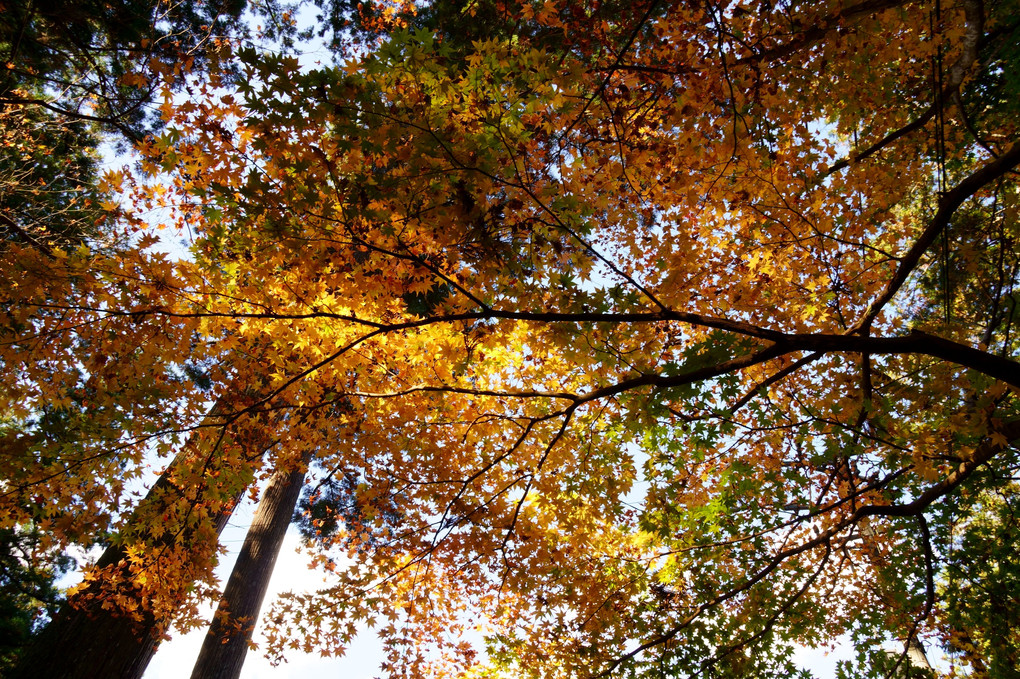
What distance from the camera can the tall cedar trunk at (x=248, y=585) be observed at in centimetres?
741

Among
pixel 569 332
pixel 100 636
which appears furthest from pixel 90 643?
pixel 569 332

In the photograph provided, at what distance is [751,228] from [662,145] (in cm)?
136

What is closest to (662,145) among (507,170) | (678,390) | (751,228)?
(751,228)

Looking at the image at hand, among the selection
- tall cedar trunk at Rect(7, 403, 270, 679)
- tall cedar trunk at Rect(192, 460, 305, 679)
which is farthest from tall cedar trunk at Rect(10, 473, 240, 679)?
tall cedar trunk at Rect(192, 460, 305, 679)

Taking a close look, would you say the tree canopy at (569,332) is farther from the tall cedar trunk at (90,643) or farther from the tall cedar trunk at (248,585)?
the tall cedar trunk at (248,585)

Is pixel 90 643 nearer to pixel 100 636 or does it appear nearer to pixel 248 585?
pixel 100 636

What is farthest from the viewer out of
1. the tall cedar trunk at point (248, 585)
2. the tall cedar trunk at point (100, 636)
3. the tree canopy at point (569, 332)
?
the tall cedar trunk at point (248, 585)

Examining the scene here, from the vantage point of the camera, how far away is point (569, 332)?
3834 mm

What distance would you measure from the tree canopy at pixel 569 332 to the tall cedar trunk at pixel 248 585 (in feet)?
6.63

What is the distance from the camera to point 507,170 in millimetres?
4340

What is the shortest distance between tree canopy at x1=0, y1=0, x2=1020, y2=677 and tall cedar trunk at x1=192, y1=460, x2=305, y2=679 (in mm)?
2021

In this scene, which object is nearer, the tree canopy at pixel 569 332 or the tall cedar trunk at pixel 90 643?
the tree canopy at pixel 569 332

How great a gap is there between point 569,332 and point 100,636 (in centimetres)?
597

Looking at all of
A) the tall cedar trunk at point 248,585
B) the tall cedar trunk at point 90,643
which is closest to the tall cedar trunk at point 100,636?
the tall cedar trunk at point 90,643
